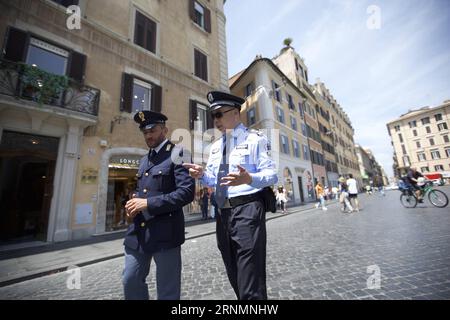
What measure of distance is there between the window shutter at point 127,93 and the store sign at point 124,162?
216 centimetres

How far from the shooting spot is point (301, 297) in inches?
95.0

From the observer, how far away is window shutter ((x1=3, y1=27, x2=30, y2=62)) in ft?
22.2

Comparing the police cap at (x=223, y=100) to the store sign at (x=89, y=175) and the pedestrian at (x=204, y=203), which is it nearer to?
the store sign at (x=89, y=175)

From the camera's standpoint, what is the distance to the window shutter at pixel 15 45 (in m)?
6.78

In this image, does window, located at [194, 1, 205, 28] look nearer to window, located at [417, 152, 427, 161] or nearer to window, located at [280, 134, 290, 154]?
window, located at [280, 134, 290, 154]

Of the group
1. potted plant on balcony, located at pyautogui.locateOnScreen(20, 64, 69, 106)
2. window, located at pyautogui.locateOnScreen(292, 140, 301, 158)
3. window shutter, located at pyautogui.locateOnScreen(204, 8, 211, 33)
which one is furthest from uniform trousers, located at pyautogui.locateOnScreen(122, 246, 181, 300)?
window, located at pyautogui.locateOnScreen(292, 140, 301, 158)

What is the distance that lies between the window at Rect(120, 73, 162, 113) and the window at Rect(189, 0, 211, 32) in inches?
272

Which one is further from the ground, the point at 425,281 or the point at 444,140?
the point at 444,140

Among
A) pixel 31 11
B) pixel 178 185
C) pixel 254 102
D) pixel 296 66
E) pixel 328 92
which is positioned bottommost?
pixel 178 185

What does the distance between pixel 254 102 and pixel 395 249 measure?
18697 mm

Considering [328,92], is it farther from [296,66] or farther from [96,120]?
[96,120]
